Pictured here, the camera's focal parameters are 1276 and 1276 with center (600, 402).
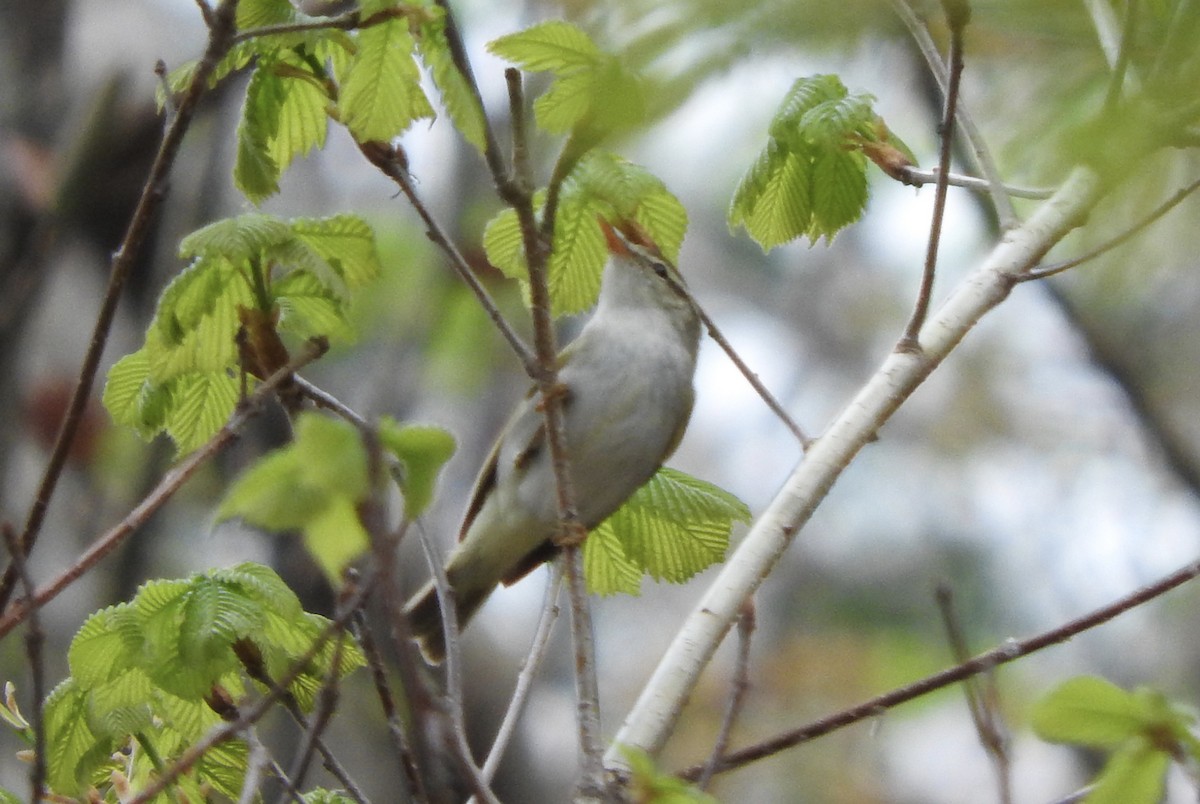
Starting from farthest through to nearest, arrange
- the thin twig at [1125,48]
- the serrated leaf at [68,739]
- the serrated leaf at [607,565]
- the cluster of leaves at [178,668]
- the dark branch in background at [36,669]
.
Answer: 1. the serrated leaf at [607,565]
2. the serrated leaf at [68,739]
3. the cluster of leaves at [178,668]
4. the dark branch in background at [36,669]
5. the thin twig at [1125,48]

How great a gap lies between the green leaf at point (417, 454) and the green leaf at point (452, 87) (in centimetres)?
62

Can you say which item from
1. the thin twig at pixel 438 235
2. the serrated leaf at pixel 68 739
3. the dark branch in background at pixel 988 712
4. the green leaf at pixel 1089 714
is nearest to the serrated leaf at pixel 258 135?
the thin twig at pixel 438 235

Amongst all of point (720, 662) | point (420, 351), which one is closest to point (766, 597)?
point (720, 662)

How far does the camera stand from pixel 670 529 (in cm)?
241

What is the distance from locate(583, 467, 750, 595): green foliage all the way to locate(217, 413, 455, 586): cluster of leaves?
1123 mm

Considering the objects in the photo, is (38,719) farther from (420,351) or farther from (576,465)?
(420,351)

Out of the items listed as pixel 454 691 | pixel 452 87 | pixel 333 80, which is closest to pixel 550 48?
pixel 452 87

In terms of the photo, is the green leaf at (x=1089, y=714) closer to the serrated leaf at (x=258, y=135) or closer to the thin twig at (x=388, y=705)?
the thin twig at (x=388, y=705)

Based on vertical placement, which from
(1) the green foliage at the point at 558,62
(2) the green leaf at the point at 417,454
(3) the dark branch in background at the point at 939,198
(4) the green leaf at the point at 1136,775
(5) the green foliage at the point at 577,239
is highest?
(3) the dark branch in background at the point at 939,198

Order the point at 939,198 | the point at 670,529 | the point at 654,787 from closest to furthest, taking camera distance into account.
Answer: the point at 654,787 → the point at 939,198 → the point at 670,529

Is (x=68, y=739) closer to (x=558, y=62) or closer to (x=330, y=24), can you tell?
(x=330, y=24)

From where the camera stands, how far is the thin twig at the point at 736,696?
1773 millimetres

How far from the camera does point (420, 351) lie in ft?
19.2

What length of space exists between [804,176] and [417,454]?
1.22 m
